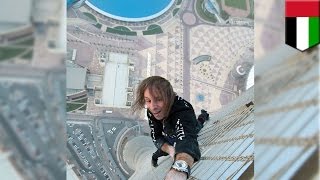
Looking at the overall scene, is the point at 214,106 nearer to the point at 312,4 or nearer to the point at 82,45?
the point at 82,45

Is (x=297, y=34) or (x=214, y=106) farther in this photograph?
(x=214, y=106)

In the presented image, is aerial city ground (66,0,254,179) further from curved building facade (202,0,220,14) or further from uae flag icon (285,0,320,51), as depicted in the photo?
uae flag icon (285,0,320,51)

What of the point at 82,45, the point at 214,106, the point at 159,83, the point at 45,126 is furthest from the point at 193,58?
the point at 45,126

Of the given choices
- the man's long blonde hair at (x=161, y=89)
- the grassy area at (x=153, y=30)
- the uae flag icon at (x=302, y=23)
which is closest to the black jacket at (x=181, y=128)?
the man's long blonde hair at (x=161, y=89)

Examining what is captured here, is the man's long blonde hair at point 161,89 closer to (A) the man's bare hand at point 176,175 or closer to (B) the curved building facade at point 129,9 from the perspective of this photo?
(A) the man's bare hand at point 176,175

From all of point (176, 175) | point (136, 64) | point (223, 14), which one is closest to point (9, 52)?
point (176, 175)

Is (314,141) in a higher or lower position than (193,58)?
lower
